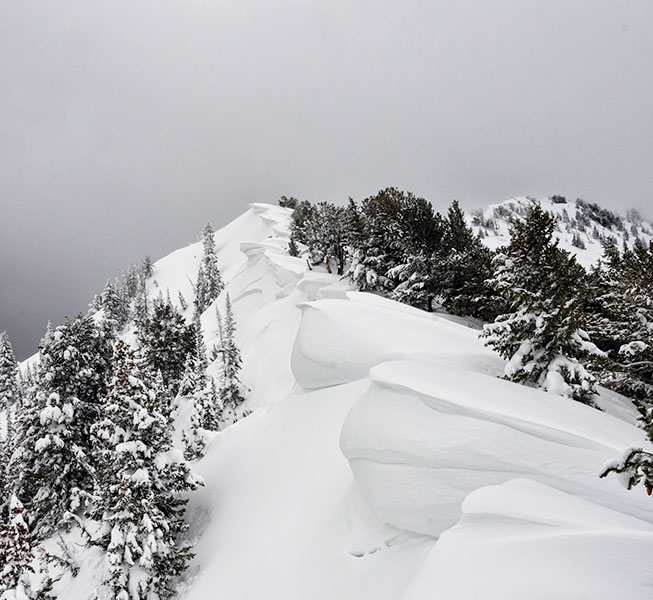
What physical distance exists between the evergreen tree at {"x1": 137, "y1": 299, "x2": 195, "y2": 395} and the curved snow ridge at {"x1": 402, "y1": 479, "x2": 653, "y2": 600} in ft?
74.3

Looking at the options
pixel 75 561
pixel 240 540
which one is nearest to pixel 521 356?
pixel 240 540

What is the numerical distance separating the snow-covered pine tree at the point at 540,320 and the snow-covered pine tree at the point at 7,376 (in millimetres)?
73892

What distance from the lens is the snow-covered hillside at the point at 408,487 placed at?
4.37m

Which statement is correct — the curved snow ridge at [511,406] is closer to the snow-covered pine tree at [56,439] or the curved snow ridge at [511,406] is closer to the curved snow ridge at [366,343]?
the curved snow ridge at [366,343]

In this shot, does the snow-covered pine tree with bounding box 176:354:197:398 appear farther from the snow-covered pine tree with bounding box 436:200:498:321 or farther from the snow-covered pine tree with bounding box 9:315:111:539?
the snow-covered pine tree with bounding box 436:200:498:321

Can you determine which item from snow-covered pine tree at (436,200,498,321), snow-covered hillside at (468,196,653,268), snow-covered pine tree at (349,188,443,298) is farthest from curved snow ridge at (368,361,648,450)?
snow-covered hillside at (468,196,653,268)

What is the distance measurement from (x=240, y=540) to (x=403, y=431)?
6979 mm

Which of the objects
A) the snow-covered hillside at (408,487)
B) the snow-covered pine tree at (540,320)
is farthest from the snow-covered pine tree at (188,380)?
the snow-covered pine tree at (540,320)

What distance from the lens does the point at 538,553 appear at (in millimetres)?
4320

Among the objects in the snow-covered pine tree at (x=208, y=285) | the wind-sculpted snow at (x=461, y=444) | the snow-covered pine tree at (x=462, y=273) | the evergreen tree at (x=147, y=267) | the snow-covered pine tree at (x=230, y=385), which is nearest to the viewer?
the wind-sculpted snow at (x=461, y=444)

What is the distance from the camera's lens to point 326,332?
14836mm

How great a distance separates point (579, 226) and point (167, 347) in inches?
3396

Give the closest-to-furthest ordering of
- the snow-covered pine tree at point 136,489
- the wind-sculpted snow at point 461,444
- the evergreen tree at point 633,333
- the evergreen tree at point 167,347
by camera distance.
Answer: the wind-sculpted snow at point 461,444
the snow-covered pine tree at point 136,489
the evergreen tree at point 633,333
the evergreen tree at point 167,347

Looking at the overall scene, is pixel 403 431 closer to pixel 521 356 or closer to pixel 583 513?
pixel 583 513
